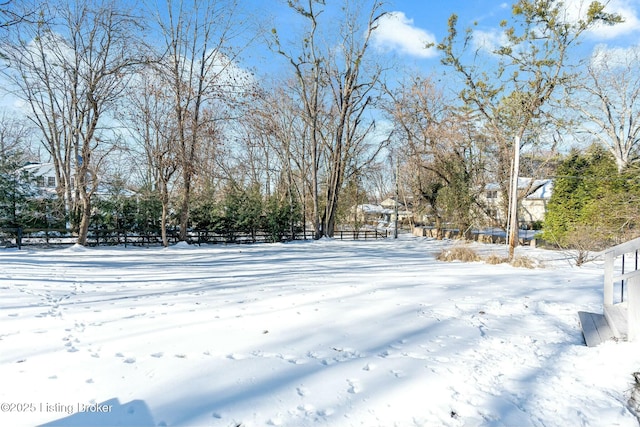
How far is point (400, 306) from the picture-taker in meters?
4.61

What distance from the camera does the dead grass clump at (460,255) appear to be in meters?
11.0

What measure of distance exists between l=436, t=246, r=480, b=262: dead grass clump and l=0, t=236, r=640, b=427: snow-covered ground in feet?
17.7

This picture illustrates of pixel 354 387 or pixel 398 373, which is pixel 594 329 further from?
pixel 354 387

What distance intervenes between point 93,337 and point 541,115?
73.0 feet

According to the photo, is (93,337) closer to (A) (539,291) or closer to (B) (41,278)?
(B) (41,278)

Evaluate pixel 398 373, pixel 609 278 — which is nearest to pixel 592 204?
pixel 609 278

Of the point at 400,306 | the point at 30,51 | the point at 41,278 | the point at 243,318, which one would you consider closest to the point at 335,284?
the point at 400,306

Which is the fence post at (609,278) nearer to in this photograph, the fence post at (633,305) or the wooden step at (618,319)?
the wooden step at (618,319)

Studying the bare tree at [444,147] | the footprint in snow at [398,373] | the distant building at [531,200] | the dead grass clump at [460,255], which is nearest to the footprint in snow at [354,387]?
the footprint in snow at [398,373]

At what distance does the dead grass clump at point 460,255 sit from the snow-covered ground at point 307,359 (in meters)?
5.38

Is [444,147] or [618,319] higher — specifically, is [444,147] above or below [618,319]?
above

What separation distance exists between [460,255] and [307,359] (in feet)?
31.2

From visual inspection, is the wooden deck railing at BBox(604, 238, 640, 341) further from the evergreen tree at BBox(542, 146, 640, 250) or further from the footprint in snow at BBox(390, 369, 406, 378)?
the evergreen tree at BBox(542, 146, 640, 250)

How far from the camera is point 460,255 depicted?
1118cm
